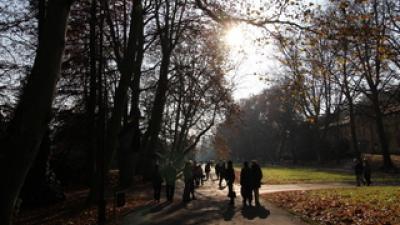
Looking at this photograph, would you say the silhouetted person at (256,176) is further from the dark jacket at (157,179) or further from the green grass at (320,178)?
the green grass at (320,178)

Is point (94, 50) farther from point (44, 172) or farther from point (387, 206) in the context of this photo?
point (387, 206)

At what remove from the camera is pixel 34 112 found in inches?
262

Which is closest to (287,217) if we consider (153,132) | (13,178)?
(13,178)

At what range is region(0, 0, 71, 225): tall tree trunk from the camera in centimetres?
653

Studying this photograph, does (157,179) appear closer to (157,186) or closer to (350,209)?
(157,186)

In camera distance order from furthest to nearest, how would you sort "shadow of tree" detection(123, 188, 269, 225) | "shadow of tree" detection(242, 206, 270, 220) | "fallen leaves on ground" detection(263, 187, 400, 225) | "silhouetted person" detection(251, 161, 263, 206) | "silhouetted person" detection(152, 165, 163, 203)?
"silhouetted person" detection(152, 165, 163, 203)
"silhouetted person" detection(251, 161, 263, 206)
"shadow of tree" detection(242, 206, 270, 220)
"shadow of tree" detection(123, 188, 269, 225)
"fallen leaves on ground" detection(263, 187, 400, 225)

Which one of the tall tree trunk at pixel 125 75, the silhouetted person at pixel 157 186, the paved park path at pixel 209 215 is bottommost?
the paved park path at pixel 209 215

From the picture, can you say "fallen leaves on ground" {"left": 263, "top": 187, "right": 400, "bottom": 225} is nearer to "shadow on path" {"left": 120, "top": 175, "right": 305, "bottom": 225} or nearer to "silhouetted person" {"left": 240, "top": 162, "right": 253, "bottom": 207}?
"shadow on path" {"left": 120, "top": 175, "right": 305, "bottom": 225}

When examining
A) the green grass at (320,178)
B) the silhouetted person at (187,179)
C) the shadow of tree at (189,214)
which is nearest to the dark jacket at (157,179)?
the silhouetted person at (187,179)

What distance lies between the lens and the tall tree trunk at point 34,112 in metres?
6.53

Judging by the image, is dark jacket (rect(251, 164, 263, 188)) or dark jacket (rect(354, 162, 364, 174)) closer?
dark jacket (rect(251, 164, 263, 188))

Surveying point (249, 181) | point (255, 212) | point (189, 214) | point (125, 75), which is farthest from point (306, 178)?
point (125, 75)

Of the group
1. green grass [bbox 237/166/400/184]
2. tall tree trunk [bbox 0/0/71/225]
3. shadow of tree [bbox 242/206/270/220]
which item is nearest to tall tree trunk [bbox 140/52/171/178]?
green grass [bbox 237/166/400/184]

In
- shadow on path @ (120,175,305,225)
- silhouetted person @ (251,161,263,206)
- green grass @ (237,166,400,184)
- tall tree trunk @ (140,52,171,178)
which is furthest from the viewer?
green grass @ (237,166,400,184)
